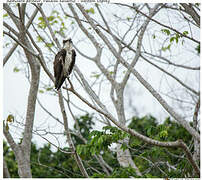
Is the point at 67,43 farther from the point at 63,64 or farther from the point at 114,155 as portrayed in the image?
the point at 114,155

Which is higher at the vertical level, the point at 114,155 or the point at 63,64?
the point at 63,64

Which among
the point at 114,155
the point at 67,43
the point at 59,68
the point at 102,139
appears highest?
the point at 67,43

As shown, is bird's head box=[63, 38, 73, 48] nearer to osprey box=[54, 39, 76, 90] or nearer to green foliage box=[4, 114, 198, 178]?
osprey box=[54, 39, 76, 90]

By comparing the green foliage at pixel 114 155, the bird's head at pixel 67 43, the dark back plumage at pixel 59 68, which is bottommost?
the green foliage at pixel 114 155

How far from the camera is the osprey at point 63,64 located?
3260mm

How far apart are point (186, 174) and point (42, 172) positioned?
11.4 ft

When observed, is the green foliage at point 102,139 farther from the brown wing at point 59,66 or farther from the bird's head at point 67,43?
the bird's head at point 67,43

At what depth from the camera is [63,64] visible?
3359mm

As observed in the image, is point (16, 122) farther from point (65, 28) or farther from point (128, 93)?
point (128, 93)

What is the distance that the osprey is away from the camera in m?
3.26

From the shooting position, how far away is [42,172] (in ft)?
19.4

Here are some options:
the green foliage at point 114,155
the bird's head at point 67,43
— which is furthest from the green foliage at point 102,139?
the bird's head at point 67,43

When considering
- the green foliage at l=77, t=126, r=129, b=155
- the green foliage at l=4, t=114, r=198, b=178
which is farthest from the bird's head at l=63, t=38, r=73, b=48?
the green foliage at l=77, t=126, r=129, b=155

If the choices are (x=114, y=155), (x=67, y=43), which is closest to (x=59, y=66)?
(x=67, y=43)
